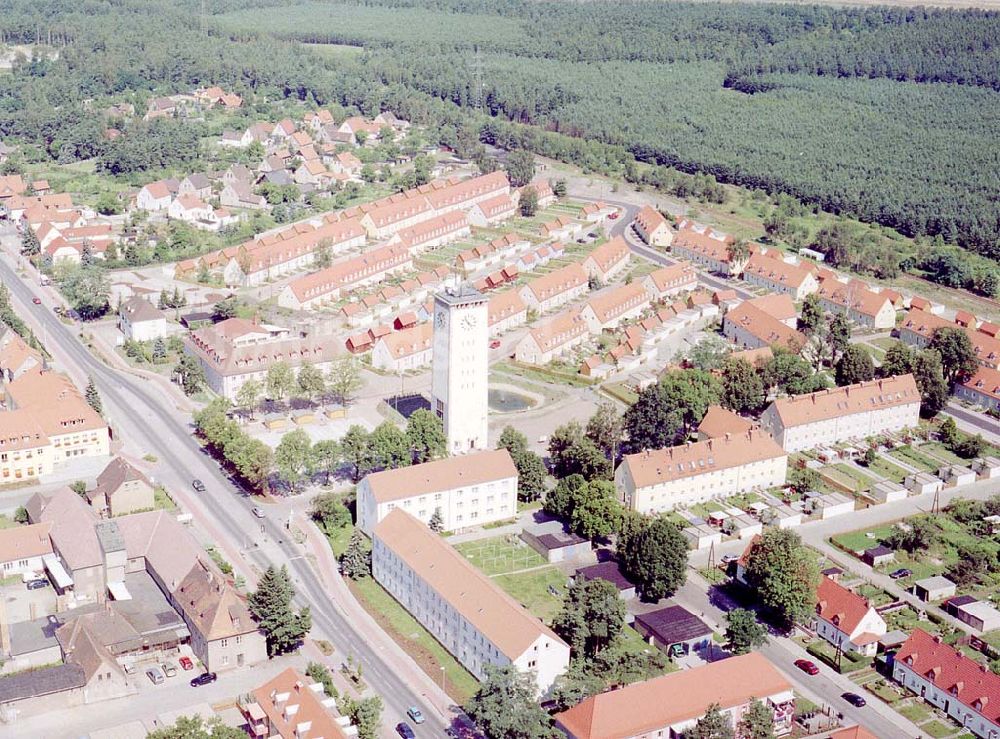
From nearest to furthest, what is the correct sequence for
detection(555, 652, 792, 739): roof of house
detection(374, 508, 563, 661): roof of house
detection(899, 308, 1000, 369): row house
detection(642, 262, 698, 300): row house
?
detection(555, 652, 792, 739): roof of house < detection(374, 508, 563, 661): roof of house < detection(899, 308, 1000, 369): row house < detection(642, 262, 698, 300): row house

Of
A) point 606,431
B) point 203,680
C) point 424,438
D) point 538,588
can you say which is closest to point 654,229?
point 606,431

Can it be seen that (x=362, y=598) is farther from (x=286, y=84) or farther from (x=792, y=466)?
(x=286, y=84)

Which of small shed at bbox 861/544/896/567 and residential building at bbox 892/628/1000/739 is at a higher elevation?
residential building at bbox 892/628/1000/739

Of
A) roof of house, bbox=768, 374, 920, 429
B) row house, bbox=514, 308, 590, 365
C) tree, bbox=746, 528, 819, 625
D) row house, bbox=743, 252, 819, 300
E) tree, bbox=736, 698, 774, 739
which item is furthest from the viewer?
row house, bbox=743, 252, 819, 300

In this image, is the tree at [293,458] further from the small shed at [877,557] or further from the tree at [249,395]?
the small shed at [877,557]

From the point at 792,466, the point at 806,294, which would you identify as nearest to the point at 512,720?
the point at 792,466

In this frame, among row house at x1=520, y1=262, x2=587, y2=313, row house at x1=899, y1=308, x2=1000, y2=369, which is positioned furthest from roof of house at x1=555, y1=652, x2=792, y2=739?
row house at x1=520, y1=262, x2=587, y2=313

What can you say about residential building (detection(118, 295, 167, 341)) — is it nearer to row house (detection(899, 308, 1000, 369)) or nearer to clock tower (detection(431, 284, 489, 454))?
clock tower (detection(431, 284, 489, 454))
